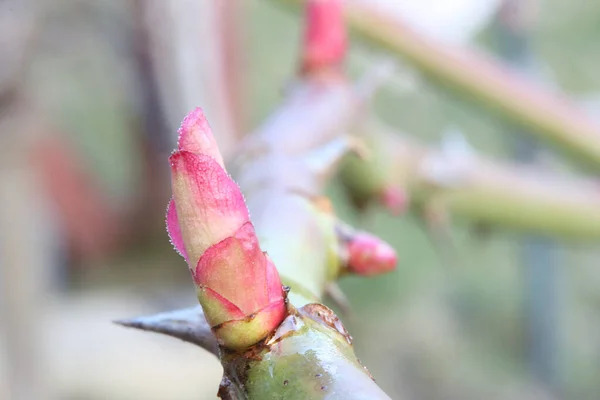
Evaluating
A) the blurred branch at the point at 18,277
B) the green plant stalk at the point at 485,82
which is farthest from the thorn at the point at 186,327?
the blurred branch at the point at 18,277

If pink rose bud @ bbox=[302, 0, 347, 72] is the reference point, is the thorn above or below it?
below

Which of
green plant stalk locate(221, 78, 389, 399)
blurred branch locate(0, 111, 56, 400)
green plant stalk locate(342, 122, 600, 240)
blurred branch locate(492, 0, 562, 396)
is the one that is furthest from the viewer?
blurred branch locate(492, 0, 562, 396)

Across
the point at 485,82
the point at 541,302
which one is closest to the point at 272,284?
the point at 485,82

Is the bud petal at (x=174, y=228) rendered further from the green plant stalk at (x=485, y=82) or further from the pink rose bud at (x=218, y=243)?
the green plant stalk at (x=485, y=82)

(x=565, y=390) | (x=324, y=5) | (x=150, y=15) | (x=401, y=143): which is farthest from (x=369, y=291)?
Answer: (x=324, y=5)

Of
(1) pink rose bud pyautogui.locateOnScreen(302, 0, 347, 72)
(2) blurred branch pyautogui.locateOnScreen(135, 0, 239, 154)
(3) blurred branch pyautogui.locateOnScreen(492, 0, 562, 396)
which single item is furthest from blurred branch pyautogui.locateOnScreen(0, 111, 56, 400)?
(3) blurred branch pyautogui.locateOnScreen(492, 0, 562, 396)

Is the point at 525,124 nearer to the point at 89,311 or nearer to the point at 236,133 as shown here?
the point at 236,133

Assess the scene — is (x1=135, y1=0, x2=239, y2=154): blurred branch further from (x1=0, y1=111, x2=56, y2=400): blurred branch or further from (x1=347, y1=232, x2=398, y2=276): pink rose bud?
(x1=347, y1=232, x2=398, y2=276): pink rose bud
